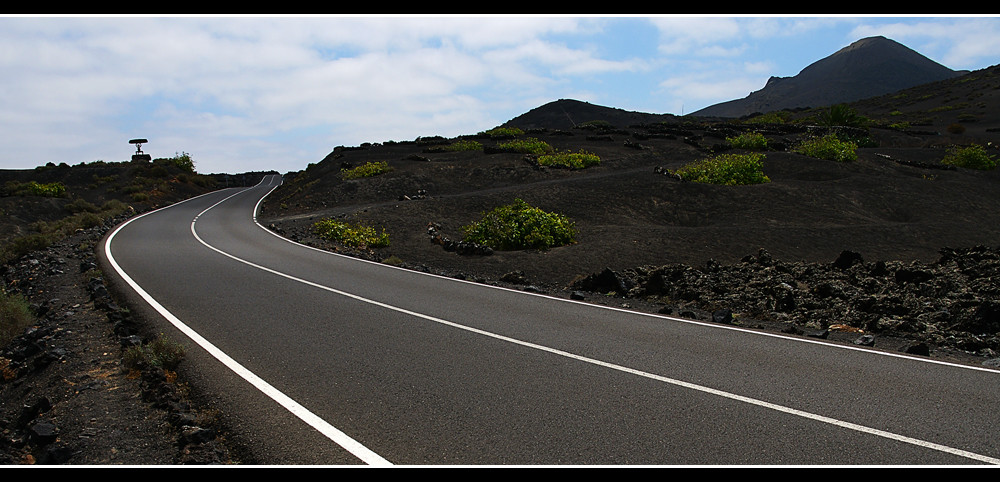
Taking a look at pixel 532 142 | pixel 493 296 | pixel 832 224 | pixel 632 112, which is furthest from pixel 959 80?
pixel 493 296

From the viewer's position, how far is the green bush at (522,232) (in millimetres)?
18109

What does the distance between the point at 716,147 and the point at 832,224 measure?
17.1m

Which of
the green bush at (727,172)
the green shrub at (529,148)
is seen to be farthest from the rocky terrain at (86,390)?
the green shrub at (529,148)

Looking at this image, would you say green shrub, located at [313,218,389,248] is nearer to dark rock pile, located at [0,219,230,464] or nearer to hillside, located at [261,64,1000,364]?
hillside, located at [261,64,1000,364]

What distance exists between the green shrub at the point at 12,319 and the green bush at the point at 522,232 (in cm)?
1103

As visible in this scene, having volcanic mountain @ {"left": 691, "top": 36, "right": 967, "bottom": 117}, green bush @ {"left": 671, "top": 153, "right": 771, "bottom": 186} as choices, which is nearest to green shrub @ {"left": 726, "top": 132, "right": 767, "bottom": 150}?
green bush @ {"left": 671, "top": 153, "right": 771, "bottom": 186}

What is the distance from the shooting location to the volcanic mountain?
152 meters

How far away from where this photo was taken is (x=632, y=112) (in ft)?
394

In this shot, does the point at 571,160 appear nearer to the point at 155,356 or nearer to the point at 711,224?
the point at 711,224

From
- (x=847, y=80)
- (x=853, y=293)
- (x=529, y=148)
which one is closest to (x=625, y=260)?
(x=853, y=293)

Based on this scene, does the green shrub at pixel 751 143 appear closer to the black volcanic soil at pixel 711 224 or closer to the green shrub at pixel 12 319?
the black volcanic soil at pixel 711 224

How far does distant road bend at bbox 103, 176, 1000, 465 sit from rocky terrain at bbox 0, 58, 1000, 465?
749mm
